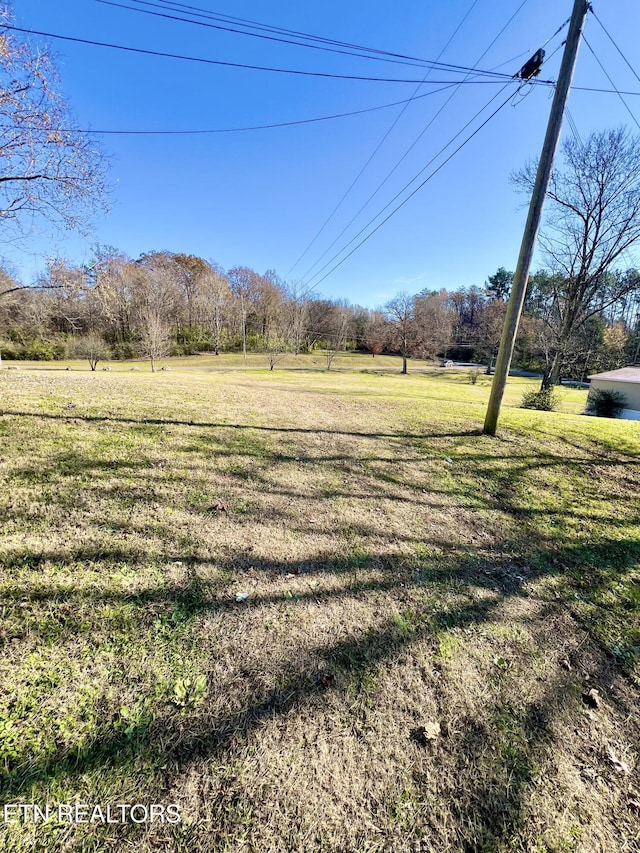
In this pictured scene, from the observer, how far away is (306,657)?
1.97m

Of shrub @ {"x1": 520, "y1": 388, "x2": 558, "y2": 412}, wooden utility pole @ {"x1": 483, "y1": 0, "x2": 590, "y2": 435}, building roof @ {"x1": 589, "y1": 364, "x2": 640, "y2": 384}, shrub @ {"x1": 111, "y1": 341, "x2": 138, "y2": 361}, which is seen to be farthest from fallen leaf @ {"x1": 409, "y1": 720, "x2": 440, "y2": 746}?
shrub @ {"x1": 111, "y1": 341, "x2": 138, "y2": 361}

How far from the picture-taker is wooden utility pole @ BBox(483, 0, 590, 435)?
4.92 m

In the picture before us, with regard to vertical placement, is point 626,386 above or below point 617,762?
above

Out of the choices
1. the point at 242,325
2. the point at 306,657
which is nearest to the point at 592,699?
the point at 306,657

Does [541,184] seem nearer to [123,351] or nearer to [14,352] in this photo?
→ [123,351]

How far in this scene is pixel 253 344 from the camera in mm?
48594

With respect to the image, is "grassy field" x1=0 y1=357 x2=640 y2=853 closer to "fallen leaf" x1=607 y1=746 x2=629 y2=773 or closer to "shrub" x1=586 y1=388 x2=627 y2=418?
"fallen leaf" x1=607 y1=746 x2=629 y2=773

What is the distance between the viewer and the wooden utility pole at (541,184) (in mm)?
4918

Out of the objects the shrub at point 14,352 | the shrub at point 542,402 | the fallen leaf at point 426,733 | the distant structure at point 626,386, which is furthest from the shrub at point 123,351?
the fallen leaf at point 426,733

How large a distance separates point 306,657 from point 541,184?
7.23m

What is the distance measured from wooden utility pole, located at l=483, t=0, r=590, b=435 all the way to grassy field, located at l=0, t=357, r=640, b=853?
9.44 ft

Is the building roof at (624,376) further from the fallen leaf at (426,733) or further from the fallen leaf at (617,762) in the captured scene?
the fallen leaf at (426,733)

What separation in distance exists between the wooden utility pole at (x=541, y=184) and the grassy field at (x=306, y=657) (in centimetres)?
288

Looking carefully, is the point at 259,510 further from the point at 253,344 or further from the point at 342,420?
the point at 253,344
